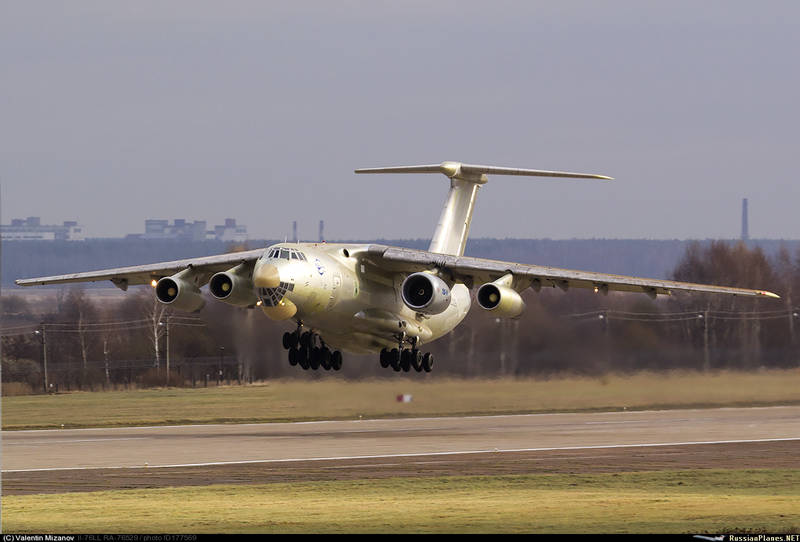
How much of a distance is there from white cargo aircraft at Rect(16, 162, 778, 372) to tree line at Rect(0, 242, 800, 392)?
315 cm

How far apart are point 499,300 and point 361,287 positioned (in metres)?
2.91

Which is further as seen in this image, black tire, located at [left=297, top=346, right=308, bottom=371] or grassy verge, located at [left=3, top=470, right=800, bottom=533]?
black tire, located at [left=297, top=346, right=308, bottom=371]

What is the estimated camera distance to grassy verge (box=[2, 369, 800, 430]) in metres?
32.3

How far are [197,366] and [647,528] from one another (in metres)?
26.8

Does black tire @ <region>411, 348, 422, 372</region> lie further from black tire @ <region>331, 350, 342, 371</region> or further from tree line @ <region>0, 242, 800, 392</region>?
tree line @ <region>0, 242, 800, 392</region>

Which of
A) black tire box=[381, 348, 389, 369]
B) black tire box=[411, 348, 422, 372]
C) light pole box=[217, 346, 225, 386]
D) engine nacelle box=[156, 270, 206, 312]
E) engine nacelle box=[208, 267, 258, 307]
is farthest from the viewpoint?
light pole box=[217, 346, 225, 386]

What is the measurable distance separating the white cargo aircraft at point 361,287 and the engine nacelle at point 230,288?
Answer: 2cm

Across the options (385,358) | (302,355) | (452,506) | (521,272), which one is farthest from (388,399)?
(452,506)

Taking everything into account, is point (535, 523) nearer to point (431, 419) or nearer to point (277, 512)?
point (277, 512)

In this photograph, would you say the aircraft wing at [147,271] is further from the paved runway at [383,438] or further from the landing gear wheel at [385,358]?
the paved runway at [383,438]

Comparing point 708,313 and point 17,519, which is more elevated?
point 708,313

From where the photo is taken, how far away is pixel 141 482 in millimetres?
23312

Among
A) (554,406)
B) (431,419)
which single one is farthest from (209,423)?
(554,406)

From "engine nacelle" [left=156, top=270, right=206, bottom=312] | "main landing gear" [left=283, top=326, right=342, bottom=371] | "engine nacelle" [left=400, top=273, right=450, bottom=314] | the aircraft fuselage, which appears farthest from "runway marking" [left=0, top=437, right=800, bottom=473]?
"engine nacelle" [left=400, top=273, right=450, bottom=314]
